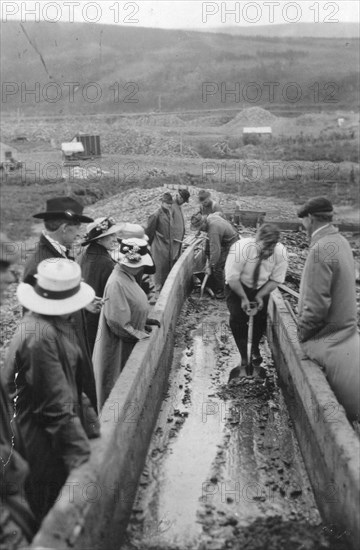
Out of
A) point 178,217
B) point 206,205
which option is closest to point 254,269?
point 206,205

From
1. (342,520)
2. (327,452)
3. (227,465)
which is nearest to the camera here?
(342,520)

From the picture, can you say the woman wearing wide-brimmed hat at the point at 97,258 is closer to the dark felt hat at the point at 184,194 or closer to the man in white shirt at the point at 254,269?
the man in white shirt at the point at 254,269

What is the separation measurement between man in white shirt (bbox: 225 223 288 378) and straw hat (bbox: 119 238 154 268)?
1.04 metres

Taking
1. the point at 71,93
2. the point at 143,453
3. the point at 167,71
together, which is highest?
the point at 167,71

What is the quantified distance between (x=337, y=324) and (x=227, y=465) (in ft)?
4.85

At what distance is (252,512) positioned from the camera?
4387mm

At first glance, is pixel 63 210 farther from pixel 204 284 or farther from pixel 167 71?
pixel 167 71

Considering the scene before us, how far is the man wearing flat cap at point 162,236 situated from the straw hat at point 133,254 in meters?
4.19

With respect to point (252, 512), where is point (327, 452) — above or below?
above

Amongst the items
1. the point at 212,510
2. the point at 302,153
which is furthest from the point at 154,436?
the point at 302,153

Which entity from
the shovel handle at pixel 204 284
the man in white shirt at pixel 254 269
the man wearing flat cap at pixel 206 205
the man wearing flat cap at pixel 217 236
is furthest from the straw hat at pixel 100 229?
the shovel handle at pixel 204 284

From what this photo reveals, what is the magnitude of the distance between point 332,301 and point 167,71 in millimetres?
111750

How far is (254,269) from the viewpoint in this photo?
593cm

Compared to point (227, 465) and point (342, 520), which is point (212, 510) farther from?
point (342, 520)
